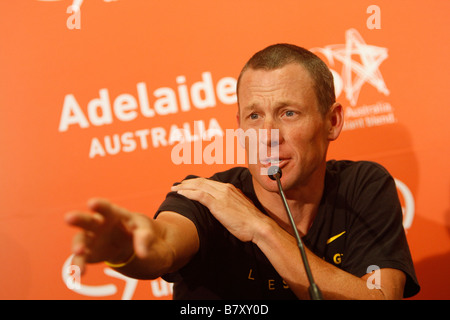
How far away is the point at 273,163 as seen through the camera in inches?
47.3

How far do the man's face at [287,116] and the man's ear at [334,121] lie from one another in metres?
0.10

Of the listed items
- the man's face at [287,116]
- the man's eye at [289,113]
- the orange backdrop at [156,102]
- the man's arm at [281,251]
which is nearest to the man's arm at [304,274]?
the man's arm at [281,251]

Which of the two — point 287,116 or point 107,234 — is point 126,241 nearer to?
point 107,234

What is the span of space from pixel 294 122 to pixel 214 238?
0.42 m

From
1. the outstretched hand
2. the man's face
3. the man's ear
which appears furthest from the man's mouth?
the outstretched hand

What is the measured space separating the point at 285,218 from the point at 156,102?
78cm

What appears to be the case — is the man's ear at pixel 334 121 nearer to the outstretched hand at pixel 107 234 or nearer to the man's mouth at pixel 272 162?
the man's mouth at pixel 272 162

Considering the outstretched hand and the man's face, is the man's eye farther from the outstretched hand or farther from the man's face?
the outstretched hand

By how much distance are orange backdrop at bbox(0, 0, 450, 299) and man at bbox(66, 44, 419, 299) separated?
0.45m

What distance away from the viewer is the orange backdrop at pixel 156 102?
1.69 metres

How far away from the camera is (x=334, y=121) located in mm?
1384

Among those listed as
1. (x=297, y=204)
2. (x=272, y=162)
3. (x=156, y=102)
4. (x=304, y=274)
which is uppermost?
(x=156, y=102)

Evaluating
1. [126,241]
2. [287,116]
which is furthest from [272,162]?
[126,241]
